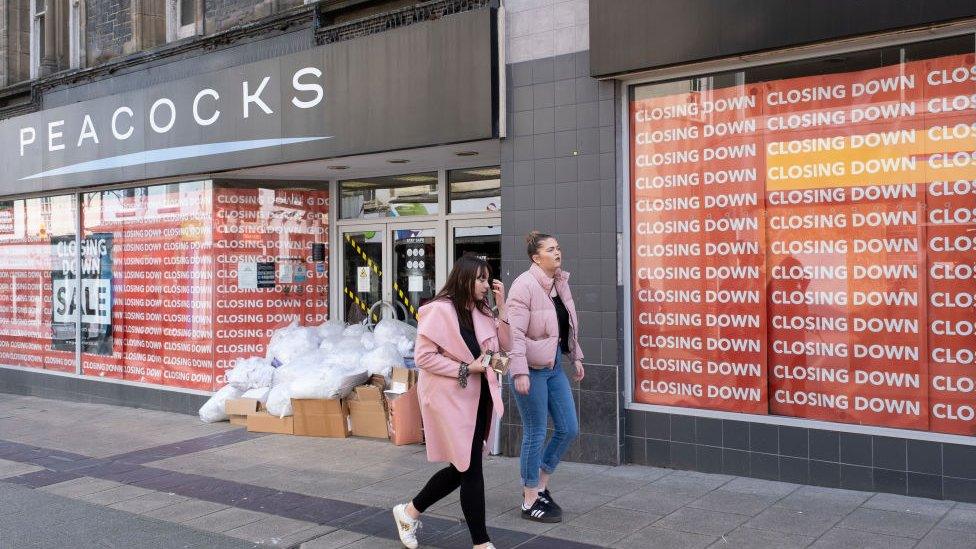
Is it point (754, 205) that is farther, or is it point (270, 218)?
point (270, 218)

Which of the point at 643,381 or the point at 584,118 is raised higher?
the point at 584,118

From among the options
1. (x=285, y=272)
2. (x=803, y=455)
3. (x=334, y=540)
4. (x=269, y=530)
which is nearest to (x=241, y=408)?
(x=285, y=272)

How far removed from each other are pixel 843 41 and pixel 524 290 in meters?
2.94

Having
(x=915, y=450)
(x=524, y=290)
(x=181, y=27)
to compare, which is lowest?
(x=915, y=450)

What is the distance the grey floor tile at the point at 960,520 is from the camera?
5.19 meters

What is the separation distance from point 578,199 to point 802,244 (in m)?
1.86

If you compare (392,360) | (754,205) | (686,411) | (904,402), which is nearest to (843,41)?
(754,205)

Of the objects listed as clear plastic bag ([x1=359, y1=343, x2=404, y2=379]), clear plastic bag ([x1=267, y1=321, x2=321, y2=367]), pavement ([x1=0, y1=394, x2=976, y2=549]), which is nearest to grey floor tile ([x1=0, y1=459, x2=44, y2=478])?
pavement ([x1=0, y1=394, x2=976, y2=549])

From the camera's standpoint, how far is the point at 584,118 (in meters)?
7.25

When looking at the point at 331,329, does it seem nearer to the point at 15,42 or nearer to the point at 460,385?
the point at 460,385

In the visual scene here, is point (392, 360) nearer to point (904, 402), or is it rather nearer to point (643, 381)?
point (643, 381)

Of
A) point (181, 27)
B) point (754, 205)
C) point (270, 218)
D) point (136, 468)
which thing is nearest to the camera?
point (754, 205)

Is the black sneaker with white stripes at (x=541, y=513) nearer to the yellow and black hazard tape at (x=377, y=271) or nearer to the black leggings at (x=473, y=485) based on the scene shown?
the black leggings at (x=473, y=485)

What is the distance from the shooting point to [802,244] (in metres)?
6.45
